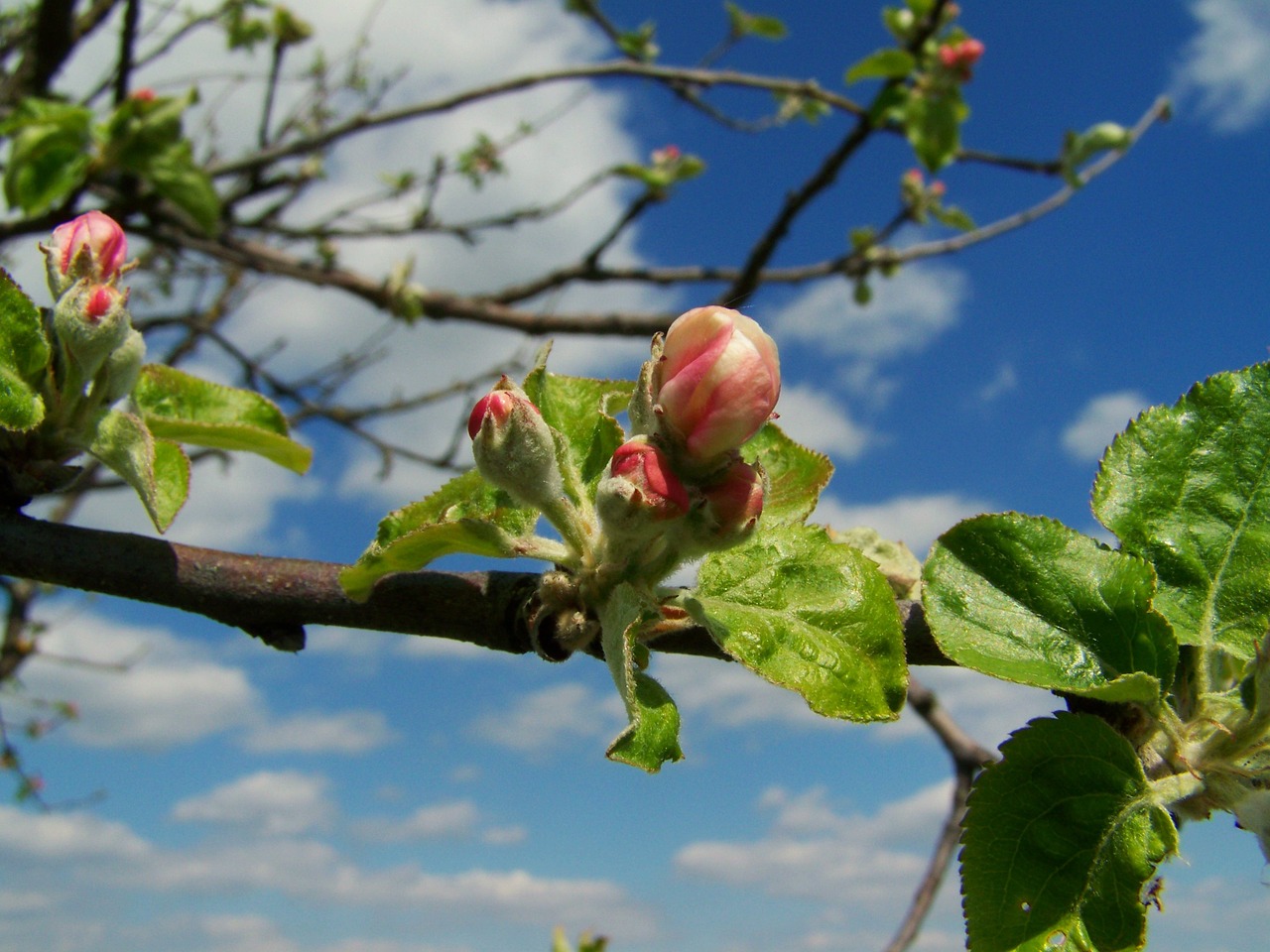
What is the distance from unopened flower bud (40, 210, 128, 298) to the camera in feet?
3.60

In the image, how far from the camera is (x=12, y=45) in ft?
12.3

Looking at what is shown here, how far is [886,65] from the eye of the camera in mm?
3676

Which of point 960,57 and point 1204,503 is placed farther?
point 960,57

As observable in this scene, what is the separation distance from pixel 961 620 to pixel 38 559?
36.6 inches

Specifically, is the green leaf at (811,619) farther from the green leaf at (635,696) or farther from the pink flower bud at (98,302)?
the pink flower bud at (98,302)

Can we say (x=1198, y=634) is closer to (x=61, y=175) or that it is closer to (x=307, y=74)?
(x=61, y=175)

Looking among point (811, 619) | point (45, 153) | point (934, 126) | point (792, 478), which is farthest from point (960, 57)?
point (811, 619)

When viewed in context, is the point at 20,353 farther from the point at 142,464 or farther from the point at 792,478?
the point at 792,478

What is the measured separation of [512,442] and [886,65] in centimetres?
329

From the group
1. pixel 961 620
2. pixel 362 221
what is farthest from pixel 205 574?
pixel 362 221

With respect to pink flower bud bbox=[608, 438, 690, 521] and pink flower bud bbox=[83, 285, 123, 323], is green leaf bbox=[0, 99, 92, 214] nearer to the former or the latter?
pink flower bud bbox=[83, 285, 123, 323]

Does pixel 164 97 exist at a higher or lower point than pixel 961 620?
higher

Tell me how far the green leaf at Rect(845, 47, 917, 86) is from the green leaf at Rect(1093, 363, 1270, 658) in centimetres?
303

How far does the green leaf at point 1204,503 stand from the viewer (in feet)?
3.08
